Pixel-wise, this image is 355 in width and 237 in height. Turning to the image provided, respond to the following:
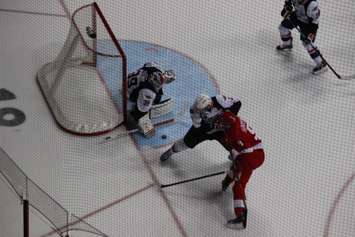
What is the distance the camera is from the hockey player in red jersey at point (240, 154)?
9.43ft

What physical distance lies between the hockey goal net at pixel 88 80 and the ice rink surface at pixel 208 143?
0.21ft

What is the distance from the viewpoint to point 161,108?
3.37 meters

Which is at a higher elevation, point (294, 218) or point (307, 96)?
point (307, 96)

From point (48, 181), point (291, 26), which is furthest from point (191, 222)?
point (291, 26)

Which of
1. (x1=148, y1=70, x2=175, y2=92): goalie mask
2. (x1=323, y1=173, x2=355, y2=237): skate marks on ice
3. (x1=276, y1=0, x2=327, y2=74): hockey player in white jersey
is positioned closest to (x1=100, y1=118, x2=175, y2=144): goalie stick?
(x1=148, y1=70, x2=175, y2=92): goalie mask

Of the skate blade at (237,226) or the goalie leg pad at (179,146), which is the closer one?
the skate blade at (237,226)

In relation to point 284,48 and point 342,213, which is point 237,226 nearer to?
point 342,213

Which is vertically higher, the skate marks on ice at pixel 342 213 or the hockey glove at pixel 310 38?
the hockey glove at pixel 310 38

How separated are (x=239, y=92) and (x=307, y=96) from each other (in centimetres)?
36

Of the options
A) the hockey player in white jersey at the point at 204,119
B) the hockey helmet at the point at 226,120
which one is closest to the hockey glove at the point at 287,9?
the hockey player in white jersey at the point at 204,119

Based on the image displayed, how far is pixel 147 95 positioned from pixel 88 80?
372 millimetres

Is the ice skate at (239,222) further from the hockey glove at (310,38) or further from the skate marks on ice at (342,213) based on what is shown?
the hockey glove at (310,38)

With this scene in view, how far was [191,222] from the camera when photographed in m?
2.87

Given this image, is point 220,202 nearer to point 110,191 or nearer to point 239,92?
point 110,191
